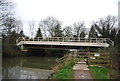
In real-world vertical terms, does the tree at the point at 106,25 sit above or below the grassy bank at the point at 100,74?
above

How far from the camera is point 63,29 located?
5244 cm

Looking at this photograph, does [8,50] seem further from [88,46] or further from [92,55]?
[92,55]

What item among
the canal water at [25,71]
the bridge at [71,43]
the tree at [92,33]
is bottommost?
the canal water at [25,71]

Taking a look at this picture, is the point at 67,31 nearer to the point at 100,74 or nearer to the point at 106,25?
the point at 106,25

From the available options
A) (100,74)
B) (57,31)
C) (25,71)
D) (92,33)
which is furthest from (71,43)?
(100,74)

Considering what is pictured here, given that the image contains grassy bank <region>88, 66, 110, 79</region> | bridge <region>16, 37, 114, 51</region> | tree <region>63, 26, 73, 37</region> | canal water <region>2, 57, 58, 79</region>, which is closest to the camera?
grassy bank <region>88, 66, 110, 79</region>

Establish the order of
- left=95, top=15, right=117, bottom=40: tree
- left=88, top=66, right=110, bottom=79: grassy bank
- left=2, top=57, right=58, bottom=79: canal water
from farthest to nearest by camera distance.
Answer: left=95, top=15, right=117, bottom=40: tree
left=2, top=57, right=58, bottom=79: canal water
left=88, top=66, right=110, bottom=79: grassy bank

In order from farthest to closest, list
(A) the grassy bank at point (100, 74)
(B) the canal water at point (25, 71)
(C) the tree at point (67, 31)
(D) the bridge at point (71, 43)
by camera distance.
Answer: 1. (C) the tree at point (67, 31)
2. (D) the bridge at point (71, 43)
3. (B) the canal water at point (25, 71)
4. (A) the grassy bank at point (100, 74)

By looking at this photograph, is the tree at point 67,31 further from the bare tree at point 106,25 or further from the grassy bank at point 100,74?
the grassy bank at point 100,74

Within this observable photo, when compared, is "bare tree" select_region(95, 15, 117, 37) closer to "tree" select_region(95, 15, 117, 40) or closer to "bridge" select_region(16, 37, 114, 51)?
"tree" select_region(95, 15, 117, 40)

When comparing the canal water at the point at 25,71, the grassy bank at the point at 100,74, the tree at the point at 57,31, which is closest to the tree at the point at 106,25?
the tree at the point at 57,31

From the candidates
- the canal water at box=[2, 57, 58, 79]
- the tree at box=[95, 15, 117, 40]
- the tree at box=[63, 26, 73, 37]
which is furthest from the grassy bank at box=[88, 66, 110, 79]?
the tree at box=[63, 26, 73, 37]

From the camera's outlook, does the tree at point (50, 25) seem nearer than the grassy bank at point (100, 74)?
No

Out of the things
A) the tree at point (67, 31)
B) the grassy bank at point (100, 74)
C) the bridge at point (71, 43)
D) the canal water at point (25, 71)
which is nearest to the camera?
the grassy bank at point (100, 74)
